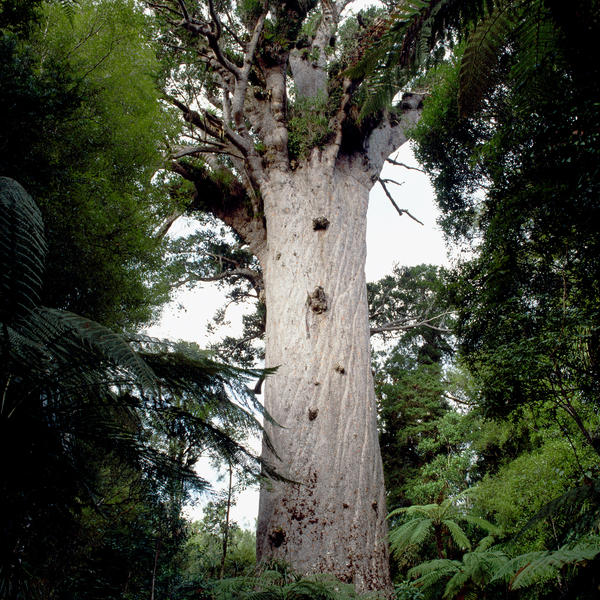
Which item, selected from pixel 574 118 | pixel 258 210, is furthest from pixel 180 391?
pixel 258 210

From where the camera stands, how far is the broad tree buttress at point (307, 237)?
9.37 feet

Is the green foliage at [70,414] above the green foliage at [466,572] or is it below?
above

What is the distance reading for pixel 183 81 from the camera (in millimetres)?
6691

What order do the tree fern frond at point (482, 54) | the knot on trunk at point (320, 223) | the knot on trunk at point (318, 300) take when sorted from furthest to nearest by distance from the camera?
the knot on trunk at point (320, 223) < the knot on trunk at point (318, 300) < the tree fern frond at point (482, 54)

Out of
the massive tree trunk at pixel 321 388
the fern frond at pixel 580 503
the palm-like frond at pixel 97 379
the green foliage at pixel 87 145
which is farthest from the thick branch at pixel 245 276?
the fern frond at pixel 580 503

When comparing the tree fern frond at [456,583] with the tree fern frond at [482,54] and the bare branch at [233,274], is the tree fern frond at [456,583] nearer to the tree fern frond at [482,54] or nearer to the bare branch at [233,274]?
the bare branch at [233,274]

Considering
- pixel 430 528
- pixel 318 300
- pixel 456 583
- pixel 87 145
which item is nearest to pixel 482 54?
pixel 318 300

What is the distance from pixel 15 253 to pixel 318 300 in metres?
2.71

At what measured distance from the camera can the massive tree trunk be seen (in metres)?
2.76

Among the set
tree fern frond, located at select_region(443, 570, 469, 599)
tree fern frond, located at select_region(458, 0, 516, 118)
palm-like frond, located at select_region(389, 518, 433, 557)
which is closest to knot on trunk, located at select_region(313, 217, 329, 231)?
tree fern frond, located at select_region(458, 0, 516, 118)

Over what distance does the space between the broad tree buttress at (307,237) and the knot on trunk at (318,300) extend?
0.05ft

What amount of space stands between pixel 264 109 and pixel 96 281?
13.5 feet

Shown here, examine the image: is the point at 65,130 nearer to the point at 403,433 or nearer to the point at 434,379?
the point at 403,433

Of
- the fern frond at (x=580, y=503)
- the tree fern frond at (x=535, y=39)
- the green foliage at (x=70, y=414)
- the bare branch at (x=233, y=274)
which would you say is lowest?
the fern frond at (x=580, y=503)
